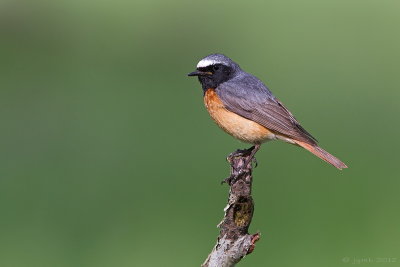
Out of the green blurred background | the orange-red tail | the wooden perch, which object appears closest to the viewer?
the wooden perch

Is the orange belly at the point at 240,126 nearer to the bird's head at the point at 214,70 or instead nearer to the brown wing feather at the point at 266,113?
the brown wing feather at the point at 266,113

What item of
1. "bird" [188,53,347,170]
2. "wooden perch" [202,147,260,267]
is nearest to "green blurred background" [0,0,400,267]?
"bird" [188,53,347,170]

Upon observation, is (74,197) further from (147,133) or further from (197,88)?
(197,88)

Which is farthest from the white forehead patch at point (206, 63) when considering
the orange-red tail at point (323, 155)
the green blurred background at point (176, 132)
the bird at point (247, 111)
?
the green blurred background at point (176, 132)

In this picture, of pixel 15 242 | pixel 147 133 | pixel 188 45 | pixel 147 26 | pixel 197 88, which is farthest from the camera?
pixel 147 26

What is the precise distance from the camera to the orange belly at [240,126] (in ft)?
24.8

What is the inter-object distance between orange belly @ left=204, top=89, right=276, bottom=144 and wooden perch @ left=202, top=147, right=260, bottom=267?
1.50 m

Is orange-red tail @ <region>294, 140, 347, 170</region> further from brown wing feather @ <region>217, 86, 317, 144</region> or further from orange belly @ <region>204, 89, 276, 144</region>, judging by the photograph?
orange belly @ <region>204, 89, 276, 144</region>

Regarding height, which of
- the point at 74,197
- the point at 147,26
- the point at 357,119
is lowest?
the point at 74,197

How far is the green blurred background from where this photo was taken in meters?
9.41

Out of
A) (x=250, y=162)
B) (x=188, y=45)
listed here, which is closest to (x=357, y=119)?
(x=188, y=45)

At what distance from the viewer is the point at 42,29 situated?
1927cm

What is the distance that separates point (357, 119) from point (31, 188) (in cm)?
551

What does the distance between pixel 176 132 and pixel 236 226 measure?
24.5 ft
